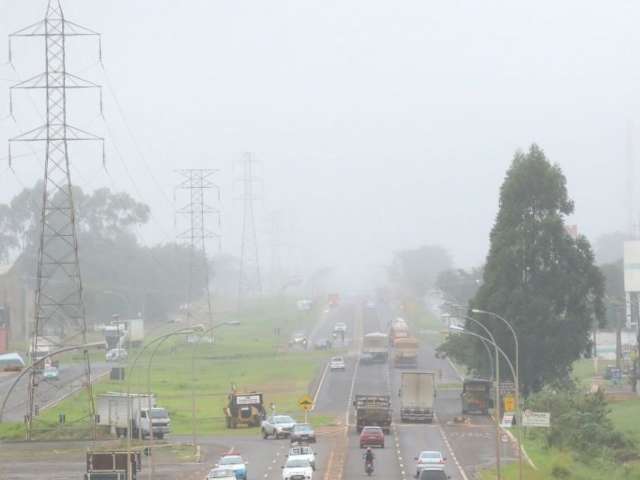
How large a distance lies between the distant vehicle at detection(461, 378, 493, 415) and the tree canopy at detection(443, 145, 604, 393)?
110 inches

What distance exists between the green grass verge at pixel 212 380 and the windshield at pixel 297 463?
92.1 ft

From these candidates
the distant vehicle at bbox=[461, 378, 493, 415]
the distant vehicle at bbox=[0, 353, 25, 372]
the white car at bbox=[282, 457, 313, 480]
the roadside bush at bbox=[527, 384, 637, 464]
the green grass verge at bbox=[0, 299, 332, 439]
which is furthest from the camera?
the distant vehicle at bbox=[0, 353, 25, 372]

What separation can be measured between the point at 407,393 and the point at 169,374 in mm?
40940

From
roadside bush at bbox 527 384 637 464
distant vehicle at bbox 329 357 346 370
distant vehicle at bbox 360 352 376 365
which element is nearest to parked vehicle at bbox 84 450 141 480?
roadside bush at bbox 527 384 637 464

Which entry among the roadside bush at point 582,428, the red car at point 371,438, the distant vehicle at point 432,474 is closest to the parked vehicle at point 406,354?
the roadside bush at point 582,428

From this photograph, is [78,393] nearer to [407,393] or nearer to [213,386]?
[213,386]

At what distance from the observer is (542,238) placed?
99250 mm

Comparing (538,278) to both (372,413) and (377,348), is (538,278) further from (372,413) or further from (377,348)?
(377,348)

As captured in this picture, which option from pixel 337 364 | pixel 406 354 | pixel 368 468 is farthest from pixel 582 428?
pixel 406 354

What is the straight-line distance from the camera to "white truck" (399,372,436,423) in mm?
91000

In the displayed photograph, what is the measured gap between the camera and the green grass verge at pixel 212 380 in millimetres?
91438

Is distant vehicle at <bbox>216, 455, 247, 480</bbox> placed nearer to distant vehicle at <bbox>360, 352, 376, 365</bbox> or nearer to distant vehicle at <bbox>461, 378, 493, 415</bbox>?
distant vehicle at <bbox>461, 378, 493, 415</bbox>

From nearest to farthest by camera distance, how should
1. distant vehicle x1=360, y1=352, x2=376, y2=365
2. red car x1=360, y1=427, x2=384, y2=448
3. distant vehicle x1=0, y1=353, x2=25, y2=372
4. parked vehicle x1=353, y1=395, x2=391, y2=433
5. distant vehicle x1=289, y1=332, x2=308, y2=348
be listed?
red car x1=360, y1=427, x2=384, y2=448
parked vehicle x1=353, y1=395, x2=391, y2=433
distant vehicle x1=0, y1=353, x2=25, y2=372
distant vehicle x1=360, y1=352, x2=376, y2=365
distant vehicle x1=289, y1=332, x2=308, y2=348

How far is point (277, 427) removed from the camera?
82.0 m
